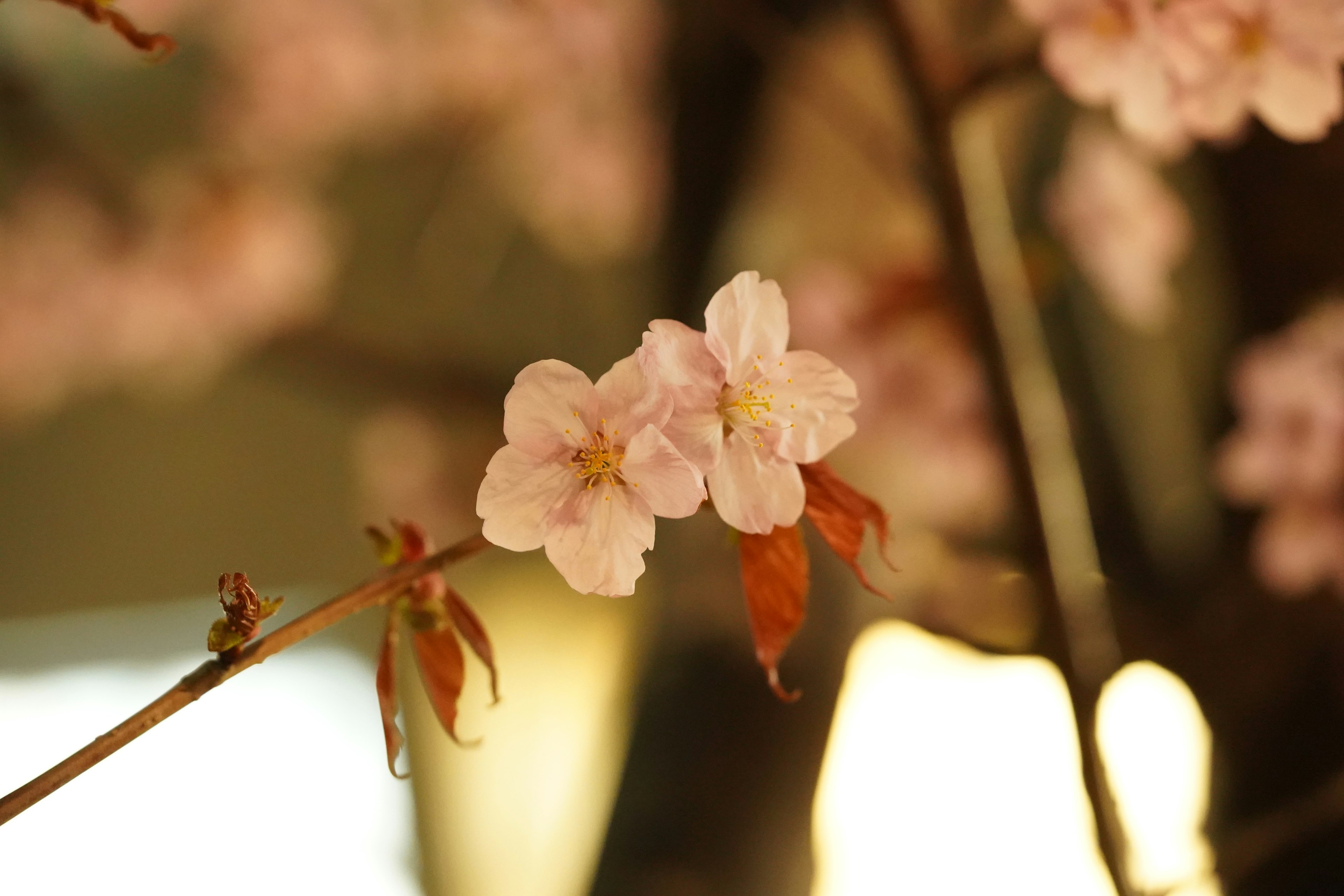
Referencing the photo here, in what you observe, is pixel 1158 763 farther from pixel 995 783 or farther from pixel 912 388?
pixel 912 388

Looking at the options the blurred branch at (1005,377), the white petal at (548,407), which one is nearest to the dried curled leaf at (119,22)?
the white petal at (548,407)

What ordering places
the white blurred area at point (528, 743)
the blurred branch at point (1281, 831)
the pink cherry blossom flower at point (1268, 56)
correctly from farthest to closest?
the white blurred area at point (528, 743)
the blurred branch at point (1281, 831)
the pink cherry blossom flower at point (1268, 56)

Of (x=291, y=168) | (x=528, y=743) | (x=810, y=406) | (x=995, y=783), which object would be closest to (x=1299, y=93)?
(x=810, y=406)

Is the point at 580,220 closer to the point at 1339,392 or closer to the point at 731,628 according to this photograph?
the point at 731,628

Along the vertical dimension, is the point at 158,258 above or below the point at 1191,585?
above

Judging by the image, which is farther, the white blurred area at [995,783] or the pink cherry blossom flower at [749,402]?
the white blurred area at [995,783]

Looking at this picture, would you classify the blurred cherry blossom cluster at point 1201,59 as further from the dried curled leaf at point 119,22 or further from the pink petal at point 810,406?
the dried curled leaf at point 119,22

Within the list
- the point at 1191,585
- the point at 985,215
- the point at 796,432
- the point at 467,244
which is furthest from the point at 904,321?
the point at 796,432

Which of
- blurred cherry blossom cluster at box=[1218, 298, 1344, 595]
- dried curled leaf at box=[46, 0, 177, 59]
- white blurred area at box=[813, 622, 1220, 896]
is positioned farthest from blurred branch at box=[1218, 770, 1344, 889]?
dried curled leaf at box=[46, 0, 177, 59]
